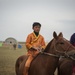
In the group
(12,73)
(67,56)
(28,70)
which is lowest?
(12,73)

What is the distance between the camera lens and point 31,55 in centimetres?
1070

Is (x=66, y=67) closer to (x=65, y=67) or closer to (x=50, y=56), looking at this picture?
(x=65, y=67)

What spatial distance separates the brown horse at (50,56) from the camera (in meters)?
9.19

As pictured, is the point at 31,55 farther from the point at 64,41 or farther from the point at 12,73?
the point at 12,73

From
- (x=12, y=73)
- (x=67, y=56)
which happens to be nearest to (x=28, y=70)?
(x=67, y=56)

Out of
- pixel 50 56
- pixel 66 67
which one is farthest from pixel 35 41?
pixel 66 67

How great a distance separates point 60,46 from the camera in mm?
9250

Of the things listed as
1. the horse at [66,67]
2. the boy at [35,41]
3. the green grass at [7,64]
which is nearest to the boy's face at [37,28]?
the boy at [35,41]

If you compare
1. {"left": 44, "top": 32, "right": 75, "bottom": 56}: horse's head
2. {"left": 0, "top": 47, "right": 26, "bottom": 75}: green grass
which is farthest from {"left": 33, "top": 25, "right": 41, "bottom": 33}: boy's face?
{"left": 0, "top": 47, "right": 26, "bottom": 75}: green grass

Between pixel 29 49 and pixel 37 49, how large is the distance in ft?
1.89

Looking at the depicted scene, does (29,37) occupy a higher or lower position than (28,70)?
higher

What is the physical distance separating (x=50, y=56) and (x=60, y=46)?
62 cm

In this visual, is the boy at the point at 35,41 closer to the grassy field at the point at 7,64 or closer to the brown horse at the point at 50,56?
the brown horse at the point at 50,56

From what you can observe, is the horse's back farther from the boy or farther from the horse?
the boy
